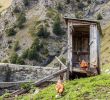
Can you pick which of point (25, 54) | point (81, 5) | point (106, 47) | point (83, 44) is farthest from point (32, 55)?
point (83, 44)

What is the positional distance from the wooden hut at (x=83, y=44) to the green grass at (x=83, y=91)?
1989 millimetres

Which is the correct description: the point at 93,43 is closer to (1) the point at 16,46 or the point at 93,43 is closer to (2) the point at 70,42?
(2) the point at 70,42

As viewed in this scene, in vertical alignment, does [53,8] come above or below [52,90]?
above

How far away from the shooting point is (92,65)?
17047 millimetres

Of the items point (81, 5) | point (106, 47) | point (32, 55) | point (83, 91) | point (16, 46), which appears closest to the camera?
point (83, 91)

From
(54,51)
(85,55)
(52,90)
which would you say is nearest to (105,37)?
(54,51)

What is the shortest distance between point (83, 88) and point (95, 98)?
1278 millimetres

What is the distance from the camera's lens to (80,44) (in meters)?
19.0

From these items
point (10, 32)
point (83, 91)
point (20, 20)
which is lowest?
point (83, 91)

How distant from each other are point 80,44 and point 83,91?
6181 mm

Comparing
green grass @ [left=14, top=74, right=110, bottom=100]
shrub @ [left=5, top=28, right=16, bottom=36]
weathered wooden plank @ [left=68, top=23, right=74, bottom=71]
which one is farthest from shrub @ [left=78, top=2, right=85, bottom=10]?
green grass @ [left=14, top=74, right=110, bottom=100]

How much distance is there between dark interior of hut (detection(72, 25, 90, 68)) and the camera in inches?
716

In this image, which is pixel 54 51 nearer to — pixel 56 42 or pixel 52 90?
pixel 56 42

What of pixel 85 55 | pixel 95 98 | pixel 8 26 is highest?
pixel 8 26
